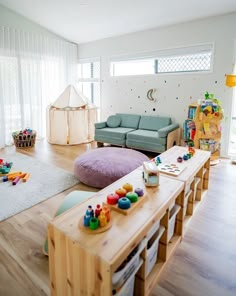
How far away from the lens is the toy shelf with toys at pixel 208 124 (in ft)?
12.1

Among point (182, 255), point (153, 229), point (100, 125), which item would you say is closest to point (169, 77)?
point (100, 125)

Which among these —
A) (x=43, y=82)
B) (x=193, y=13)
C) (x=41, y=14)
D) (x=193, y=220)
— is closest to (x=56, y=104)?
(x=43, y=82)

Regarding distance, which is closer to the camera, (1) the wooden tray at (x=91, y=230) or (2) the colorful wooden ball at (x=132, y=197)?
(1) the wooden tray at (x=91, y=230)

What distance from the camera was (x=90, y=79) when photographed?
603 cm

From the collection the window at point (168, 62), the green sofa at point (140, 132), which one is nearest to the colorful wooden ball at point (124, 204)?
the green sofa at point (140, 132)

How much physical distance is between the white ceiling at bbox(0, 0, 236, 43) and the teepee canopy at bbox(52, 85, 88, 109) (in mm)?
1392

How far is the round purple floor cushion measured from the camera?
110 inches

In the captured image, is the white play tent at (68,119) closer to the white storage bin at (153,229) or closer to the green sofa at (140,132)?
the green sofa at (140,132)

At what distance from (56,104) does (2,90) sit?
3.64 ft

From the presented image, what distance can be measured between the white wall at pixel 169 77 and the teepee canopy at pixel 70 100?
0.68m

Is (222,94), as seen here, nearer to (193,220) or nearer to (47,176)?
(193,220)

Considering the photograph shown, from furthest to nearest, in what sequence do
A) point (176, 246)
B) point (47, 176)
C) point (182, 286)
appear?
point (47, 176) < point (176, 246) < point (182, 286)

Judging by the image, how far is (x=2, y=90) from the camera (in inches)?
184

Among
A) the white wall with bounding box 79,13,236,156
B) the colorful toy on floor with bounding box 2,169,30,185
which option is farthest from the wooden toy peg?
the white wall with bounding box 79,13,236,156
